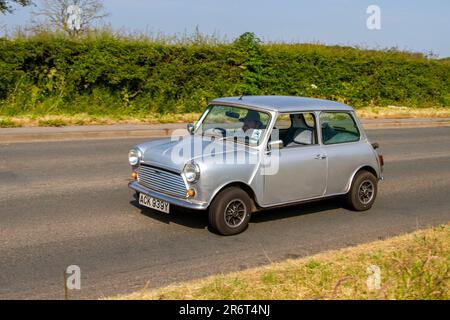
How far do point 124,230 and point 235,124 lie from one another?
6.75 ft

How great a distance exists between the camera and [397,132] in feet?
69.4

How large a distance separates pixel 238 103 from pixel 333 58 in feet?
62.1

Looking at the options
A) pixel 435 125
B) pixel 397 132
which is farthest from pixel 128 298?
pixel 435 125

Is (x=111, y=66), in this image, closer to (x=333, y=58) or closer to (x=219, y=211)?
(x=333, y=58)

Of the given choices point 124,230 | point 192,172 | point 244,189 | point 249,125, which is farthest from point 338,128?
point 124,230

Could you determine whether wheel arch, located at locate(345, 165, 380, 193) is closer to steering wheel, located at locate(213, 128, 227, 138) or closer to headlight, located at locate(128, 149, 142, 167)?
steering wheel, located at locate(213, 128, 227, 138)

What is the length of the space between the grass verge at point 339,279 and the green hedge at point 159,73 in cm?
1398

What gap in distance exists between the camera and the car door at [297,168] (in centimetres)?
768

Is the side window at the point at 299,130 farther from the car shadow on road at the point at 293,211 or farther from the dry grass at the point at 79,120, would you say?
the dry grass at the point at 79,120

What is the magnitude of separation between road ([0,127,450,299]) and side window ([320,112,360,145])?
114cm

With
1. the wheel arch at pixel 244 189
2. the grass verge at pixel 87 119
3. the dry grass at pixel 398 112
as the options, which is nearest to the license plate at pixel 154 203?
the wheel arch at pixel 244 189

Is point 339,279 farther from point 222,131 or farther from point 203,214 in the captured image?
point 222,131

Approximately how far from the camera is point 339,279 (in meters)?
5.48

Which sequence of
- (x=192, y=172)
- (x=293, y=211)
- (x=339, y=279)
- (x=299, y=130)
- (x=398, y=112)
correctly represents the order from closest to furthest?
(x=339, y=279) → (x=192, y=172) → (x=299, y=130) → (x=293, y=211) → (x=398, y=112)
